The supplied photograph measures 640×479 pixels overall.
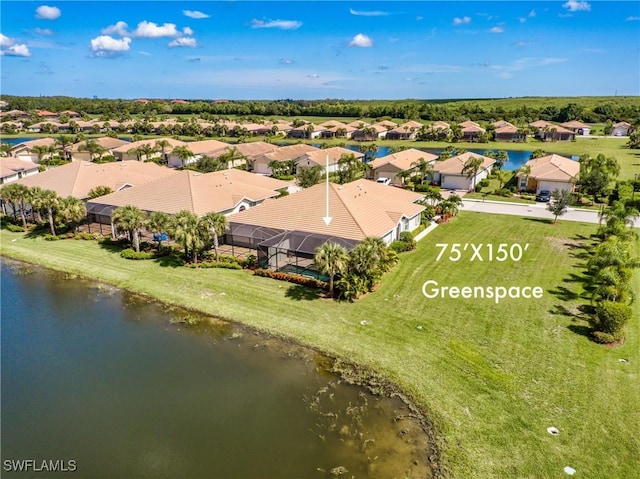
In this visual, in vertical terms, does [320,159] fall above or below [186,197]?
above

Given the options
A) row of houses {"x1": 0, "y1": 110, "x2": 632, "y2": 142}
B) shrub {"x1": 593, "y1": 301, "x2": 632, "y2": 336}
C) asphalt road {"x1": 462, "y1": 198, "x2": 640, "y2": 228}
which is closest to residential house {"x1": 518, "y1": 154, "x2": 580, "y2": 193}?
asphalt road {"x1": 462, "y1": 198, "x2": 640, "y2": 228}

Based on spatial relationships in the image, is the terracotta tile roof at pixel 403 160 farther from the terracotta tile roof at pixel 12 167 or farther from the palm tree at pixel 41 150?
the palm tree at pixel 41 150

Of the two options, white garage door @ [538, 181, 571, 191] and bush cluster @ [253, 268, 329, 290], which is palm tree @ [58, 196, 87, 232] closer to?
bush cluster @ [253, 268, 329, 290]

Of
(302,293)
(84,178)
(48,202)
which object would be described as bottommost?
Result: (302,293)

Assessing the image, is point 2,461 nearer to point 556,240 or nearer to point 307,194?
point 307,194

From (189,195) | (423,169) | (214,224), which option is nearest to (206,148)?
(423,169)

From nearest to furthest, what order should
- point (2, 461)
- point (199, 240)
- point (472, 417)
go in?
1. point (2, 461)
2. point (472, 417)
3. point (199, 240)

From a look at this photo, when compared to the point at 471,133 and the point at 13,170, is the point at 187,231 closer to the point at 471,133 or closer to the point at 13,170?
the point at 13,170

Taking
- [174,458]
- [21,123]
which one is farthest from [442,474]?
[21,123]
